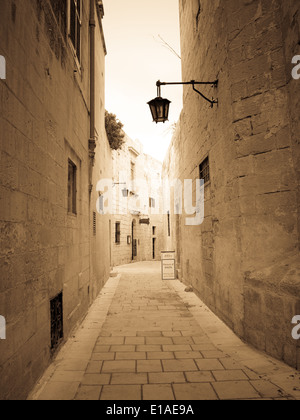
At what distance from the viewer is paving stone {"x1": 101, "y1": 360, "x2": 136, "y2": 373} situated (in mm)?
3521

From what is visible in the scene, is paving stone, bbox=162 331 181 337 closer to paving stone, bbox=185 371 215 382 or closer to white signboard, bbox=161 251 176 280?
paving stone, bbox=185 371 215 382

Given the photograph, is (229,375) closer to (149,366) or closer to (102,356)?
(149,366)

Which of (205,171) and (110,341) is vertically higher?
(205,171)

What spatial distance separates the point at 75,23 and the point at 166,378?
666cm

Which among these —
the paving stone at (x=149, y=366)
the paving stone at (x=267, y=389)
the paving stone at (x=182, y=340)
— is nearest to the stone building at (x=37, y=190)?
the paving stone at (x=149, y=366)

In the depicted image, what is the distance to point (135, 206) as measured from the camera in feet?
77.5

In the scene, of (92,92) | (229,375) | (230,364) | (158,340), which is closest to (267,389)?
(229,375)

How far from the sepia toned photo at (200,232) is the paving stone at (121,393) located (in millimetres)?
20

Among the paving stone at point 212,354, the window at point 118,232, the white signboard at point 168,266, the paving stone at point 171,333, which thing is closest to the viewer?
the paving stone at point 212,354

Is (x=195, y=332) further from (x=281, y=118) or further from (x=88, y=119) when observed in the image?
(x=88, y=119)

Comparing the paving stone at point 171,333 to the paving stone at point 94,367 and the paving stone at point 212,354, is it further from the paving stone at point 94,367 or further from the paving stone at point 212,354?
the paving stone at point 94,367

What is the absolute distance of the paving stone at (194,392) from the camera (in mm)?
2848
